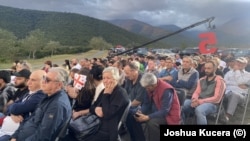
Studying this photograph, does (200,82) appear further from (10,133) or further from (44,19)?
(44,19)

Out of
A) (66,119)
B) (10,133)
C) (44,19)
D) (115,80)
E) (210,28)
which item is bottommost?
(10,133)

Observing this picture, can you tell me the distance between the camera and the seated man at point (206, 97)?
5430mm

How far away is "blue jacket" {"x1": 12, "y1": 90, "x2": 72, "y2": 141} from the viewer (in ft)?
11.1

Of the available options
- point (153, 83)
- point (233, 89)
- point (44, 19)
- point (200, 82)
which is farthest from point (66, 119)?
point (44, 19)

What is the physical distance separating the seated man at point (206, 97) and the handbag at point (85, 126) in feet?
6.84

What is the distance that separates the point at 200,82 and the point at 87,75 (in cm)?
220

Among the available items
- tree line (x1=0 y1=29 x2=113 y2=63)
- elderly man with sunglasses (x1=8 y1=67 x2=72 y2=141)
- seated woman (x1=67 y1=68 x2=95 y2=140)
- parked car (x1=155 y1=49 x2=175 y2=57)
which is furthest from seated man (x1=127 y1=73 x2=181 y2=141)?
tree line (x1=0 y1=29 x2=113 y2=63)

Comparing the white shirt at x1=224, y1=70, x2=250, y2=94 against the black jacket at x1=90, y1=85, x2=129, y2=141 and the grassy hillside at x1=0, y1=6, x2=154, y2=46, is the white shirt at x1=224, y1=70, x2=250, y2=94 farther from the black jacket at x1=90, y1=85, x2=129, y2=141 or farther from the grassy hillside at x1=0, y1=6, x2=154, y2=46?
the grassy hillside at x1=0, y1=6, x2=154, y2=46

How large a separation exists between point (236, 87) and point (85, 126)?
382cm

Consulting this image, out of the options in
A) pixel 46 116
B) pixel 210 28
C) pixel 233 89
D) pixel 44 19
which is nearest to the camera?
pixel 46 116

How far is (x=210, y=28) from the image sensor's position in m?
12.1

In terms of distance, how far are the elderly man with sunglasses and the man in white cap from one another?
10.8ft

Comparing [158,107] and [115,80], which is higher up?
[115,80]

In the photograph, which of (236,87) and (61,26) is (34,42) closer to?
(61,26)
